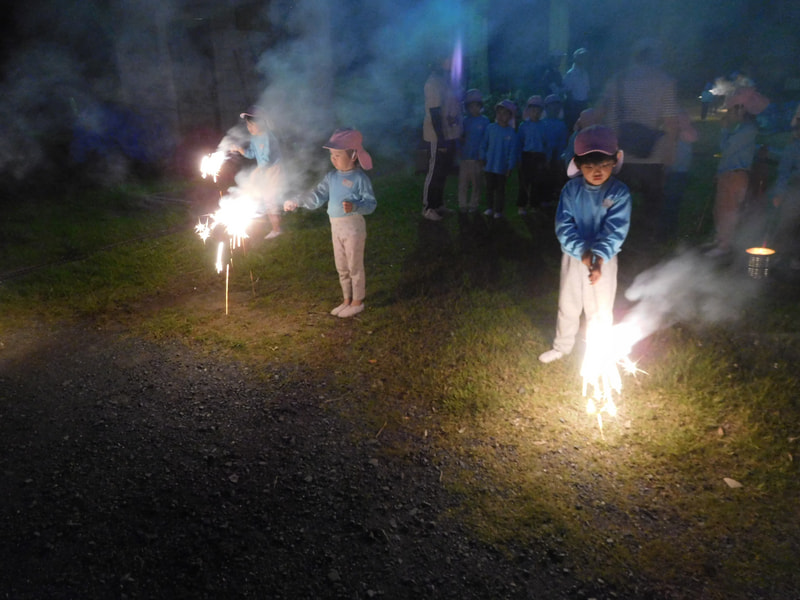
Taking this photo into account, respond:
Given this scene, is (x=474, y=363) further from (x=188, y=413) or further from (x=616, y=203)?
(x=188, y=413)

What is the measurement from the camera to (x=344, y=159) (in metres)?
5.59

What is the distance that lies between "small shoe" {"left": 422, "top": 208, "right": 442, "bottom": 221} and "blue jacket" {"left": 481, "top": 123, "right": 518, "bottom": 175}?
108cm

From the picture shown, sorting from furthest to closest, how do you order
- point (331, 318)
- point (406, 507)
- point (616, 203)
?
point (331, 318) < point (616, 203) < point (406, 507)

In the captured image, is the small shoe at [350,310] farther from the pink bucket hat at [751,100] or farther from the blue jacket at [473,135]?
the pink bucket hat at [751,100]

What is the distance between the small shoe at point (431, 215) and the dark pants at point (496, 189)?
2.80 feet

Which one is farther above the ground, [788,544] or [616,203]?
[616,203]

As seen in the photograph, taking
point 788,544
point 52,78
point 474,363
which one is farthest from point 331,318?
point 52,78

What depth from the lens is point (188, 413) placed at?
455cm

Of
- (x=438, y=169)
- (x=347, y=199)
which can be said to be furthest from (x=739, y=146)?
(x=347, y=199)

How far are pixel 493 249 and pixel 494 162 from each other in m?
1.91

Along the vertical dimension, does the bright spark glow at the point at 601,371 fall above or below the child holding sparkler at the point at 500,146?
below

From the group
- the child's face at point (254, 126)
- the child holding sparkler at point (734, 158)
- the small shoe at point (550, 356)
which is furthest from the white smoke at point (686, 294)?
the child's face at point (254, 126)

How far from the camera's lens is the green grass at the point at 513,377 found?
131 inches

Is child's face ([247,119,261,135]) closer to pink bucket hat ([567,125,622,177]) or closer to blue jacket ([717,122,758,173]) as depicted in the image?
pink bucket hat ([567,125,622,177])
